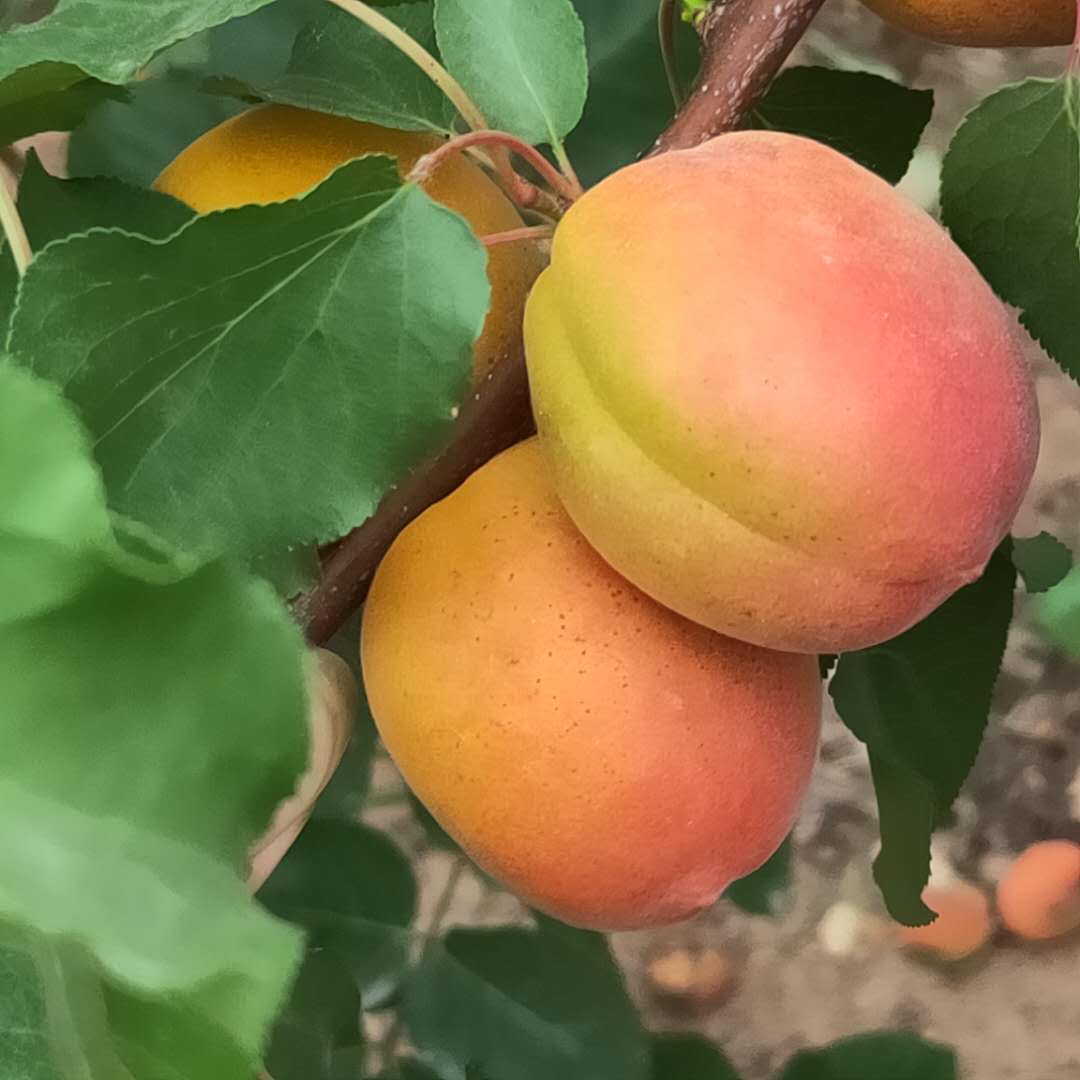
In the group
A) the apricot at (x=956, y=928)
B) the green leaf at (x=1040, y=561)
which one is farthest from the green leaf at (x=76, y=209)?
the apricot at (x=956, y=928)

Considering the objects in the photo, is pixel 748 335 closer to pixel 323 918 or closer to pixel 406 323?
pixel 406 323

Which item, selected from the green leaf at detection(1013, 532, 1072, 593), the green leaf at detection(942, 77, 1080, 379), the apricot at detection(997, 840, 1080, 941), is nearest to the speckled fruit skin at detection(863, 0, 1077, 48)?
the green leaf at detection(942, 77, 1080, 379)

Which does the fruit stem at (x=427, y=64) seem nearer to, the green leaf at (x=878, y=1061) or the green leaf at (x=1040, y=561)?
the green leaf at (x=1040, y=561)

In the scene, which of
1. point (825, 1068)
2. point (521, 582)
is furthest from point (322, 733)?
point (825, 1068)

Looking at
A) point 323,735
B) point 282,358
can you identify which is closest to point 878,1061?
point 323,735

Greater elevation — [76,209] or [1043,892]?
[76,209]

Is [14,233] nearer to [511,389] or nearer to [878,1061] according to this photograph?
[511,389]
